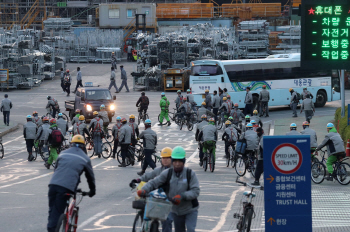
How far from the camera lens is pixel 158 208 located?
8.41 m

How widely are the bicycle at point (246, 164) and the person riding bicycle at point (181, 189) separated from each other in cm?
1068

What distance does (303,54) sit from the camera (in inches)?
A: 669

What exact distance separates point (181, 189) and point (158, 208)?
1.36 ft

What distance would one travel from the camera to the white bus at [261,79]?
120 ft

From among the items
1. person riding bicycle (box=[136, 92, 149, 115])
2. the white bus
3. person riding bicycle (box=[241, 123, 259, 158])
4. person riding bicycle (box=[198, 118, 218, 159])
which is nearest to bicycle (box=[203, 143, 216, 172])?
person riding bicycle (box=[198, 118, 218, 159])

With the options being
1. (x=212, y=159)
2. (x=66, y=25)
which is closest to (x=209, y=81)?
(x=212, y=159)

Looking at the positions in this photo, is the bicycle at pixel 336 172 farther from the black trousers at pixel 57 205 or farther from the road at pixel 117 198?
the black trousers at pixel 57 205

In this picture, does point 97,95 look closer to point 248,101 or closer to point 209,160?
point 248,101

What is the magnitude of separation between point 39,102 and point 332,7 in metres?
27.0

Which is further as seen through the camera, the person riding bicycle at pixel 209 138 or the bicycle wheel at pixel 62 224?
the person riding bicycle at pixel 209 138

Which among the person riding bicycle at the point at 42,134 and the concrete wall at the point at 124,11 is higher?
the concrete wall at the point at 124,11

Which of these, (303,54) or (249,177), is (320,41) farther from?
(249,177)

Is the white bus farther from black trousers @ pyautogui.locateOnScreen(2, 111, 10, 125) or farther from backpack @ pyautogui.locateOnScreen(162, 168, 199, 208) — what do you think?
backpack @ pyautogui.locateOnScreen(162, 168, 199, 208)

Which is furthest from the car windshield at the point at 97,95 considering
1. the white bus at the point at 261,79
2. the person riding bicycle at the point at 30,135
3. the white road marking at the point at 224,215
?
the white road marking at the point at 224,215
